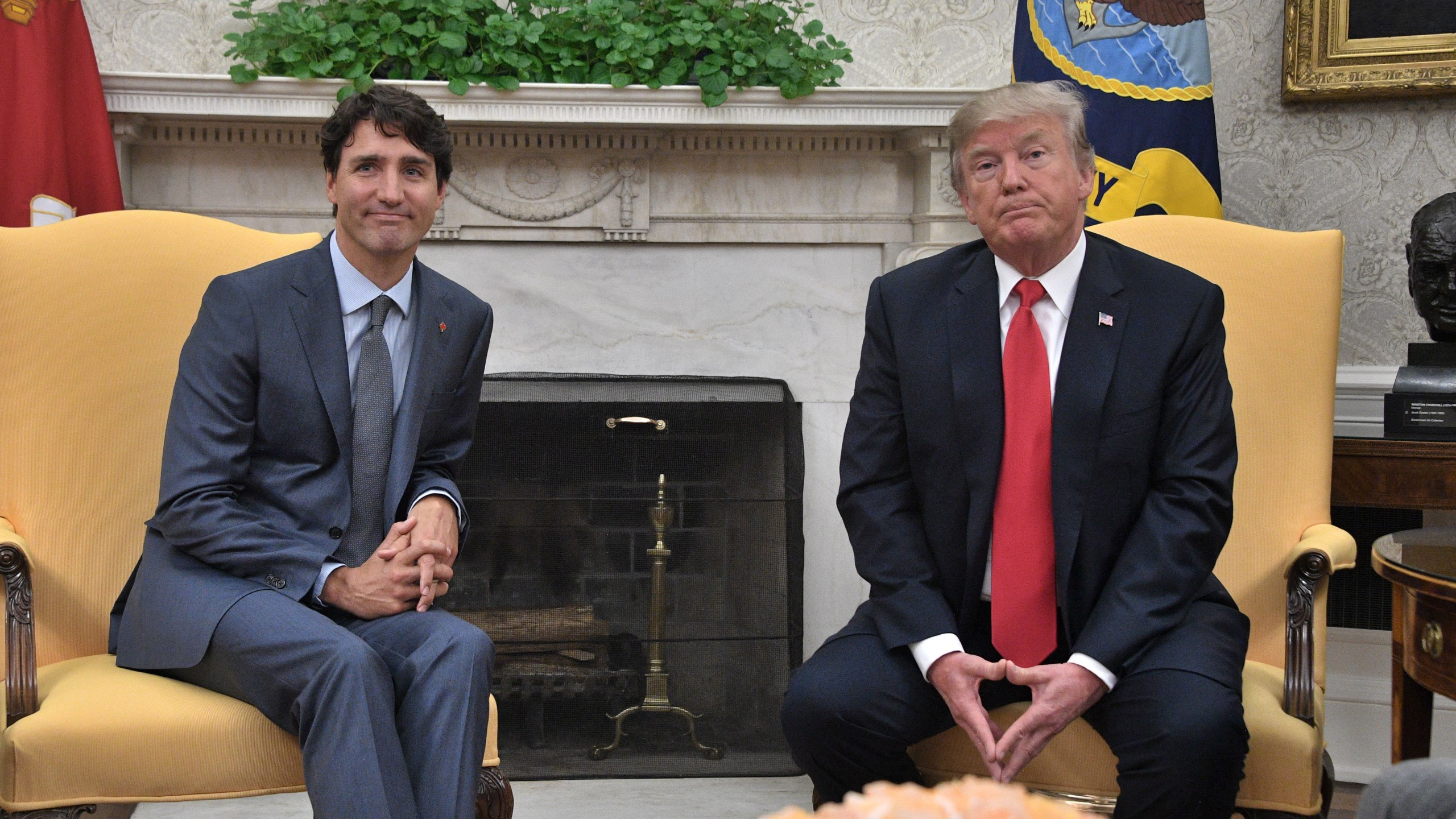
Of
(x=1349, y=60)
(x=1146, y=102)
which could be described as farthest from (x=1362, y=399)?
(x=1146, y=102)

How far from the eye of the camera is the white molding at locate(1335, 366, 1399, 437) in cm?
290

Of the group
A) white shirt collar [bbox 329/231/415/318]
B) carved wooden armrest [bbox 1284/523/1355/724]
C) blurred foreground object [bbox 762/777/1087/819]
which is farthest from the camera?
white shirt collar [bbox 329/231/415/318]

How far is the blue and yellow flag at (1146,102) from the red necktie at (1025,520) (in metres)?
1.07

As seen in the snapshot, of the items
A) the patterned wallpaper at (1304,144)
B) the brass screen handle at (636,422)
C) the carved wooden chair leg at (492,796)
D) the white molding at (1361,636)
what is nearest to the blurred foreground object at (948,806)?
the carved wooden chair leg at (492,796)

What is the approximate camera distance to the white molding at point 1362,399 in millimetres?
2898

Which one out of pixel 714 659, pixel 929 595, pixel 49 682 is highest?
pixel 929 595

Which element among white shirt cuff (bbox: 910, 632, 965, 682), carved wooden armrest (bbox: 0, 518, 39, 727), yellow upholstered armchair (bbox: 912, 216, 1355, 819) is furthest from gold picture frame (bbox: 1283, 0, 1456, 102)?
carved wooden armrest (bbox: 0, 518, 39, 727)

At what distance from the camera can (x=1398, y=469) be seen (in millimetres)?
2342

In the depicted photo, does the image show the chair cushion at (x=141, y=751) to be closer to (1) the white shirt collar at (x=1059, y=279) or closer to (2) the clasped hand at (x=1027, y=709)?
(2) the clasped hand at (x=1027, y=709)

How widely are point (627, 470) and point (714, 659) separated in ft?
1.68

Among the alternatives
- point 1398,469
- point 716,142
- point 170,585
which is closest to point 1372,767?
point 1398,469

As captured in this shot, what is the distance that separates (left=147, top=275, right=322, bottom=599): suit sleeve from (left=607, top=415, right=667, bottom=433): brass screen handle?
1171 millimetres

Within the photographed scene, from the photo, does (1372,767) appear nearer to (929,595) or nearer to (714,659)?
(714,659)

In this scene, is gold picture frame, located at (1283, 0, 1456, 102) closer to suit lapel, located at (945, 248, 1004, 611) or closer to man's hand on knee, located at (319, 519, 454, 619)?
suit lapel, located at (945, 248, 1004, 611)
